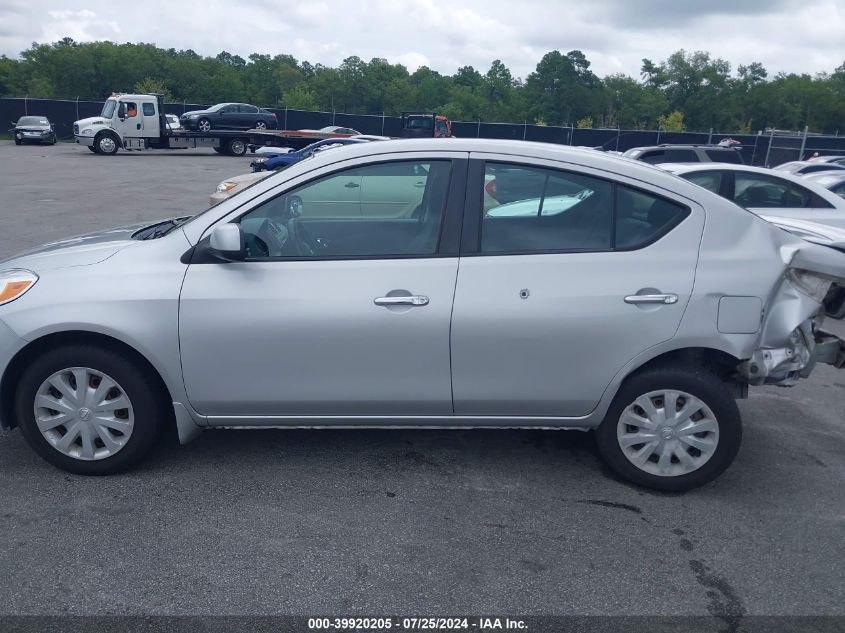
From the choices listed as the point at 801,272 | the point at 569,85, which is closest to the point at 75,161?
the point at 801,272

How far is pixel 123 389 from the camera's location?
3990 mm

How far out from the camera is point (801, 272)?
421 cm

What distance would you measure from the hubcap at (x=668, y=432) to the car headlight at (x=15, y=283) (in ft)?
10.2

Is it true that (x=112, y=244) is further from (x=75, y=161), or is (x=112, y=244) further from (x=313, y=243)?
(x=75, y=161)

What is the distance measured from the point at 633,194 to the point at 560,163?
0.41m

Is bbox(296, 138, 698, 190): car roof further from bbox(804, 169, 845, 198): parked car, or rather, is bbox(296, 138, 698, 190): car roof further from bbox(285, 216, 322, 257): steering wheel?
bbox(804, 169, 845, 198): parked car

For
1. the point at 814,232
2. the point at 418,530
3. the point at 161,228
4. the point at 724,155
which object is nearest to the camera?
the point at 418,530

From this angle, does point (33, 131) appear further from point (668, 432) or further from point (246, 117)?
point (668, 432)

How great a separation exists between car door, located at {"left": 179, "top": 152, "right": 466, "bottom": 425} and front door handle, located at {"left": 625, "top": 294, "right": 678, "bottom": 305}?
2.91 feet

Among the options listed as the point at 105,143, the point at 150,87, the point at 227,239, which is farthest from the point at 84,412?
the point at 150,87

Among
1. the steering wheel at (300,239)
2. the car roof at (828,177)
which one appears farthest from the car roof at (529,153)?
the car roof at (828,177)

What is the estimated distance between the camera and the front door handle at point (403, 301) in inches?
153

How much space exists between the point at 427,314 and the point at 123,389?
1.58m

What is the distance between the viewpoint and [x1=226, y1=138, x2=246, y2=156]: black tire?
3497cm
